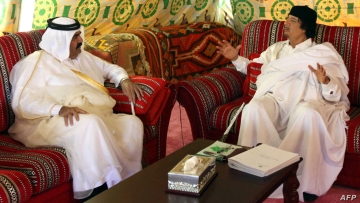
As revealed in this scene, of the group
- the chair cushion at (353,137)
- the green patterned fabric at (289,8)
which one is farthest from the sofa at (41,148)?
the green patterned fabric at (289,8)

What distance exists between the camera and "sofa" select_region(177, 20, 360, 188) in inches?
118

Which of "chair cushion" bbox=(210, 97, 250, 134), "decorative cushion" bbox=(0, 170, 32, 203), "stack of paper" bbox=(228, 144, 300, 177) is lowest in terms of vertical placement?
"decorative cushion" bbox=(0, 170, 32, 203)

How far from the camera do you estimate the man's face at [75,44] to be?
2.85 m

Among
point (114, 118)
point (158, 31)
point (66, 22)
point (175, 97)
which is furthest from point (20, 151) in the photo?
point (158, 31)

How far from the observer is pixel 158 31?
4438 mm

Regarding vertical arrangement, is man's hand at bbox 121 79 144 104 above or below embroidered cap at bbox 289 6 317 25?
below

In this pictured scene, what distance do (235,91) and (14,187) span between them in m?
1.77

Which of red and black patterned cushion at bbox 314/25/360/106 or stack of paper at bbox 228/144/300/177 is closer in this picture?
stack of paper at bbox 228/144/300/177

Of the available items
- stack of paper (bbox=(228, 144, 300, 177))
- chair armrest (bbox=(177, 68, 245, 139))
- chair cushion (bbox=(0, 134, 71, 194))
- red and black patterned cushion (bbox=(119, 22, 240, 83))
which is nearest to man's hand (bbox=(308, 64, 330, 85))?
chair armrest (bbox=(177, 68, 245, 139))

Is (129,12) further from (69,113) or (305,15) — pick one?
(69,113)

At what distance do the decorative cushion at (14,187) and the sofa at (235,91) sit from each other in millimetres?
1257

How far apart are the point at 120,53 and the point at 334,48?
5.44 feet

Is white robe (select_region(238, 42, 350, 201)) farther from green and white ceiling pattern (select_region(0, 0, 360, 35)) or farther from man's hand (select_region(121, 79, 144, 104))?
green and white ceiling pattern (select_region(0, 0, 360, 35))

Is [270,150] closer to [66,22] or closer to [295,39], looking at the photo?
[295,39]
